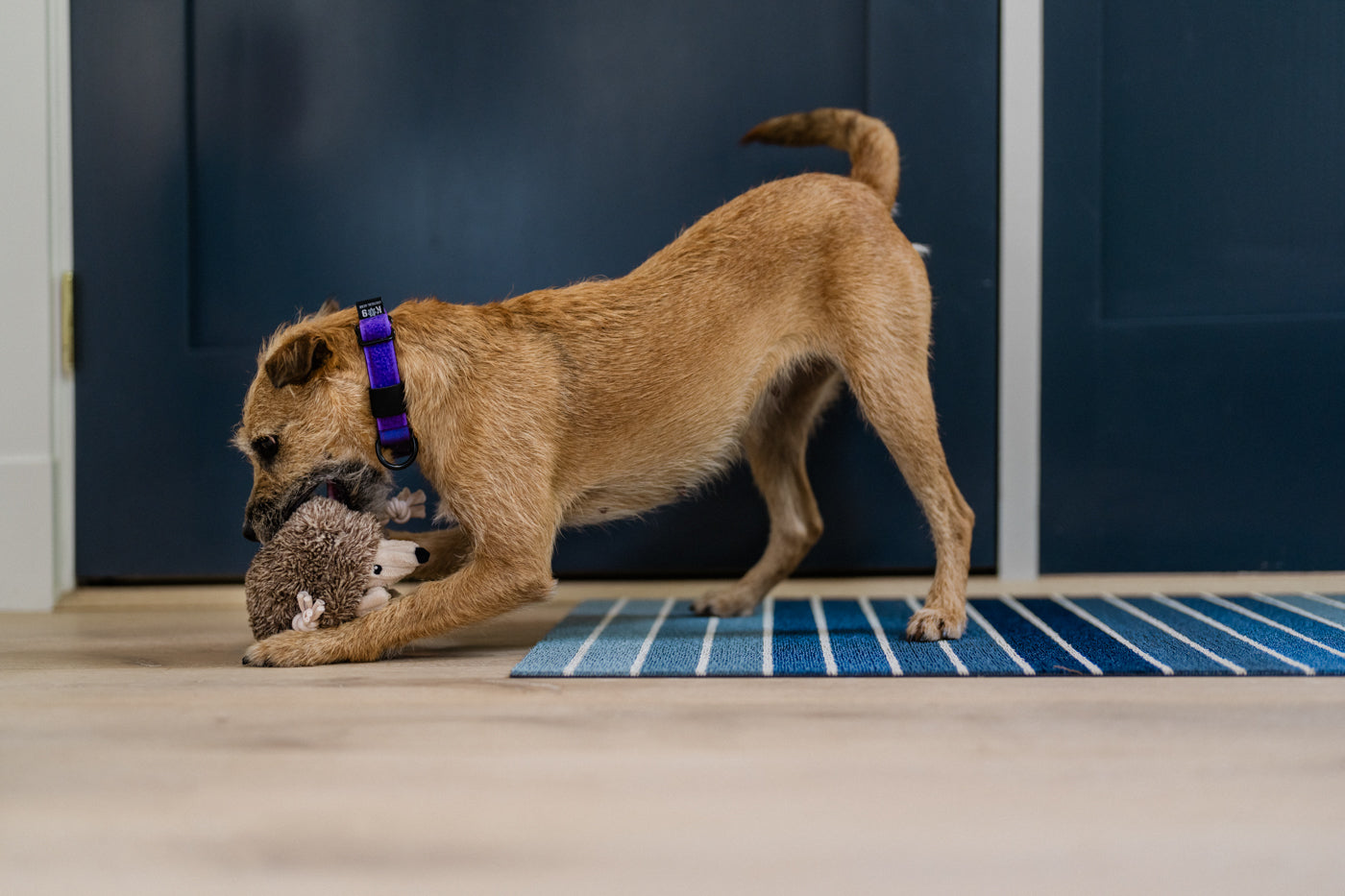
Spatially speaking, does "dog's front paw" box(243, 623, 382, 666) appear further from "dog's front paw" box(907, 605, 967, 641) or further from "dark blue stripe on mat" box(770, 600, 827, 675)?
"dog's front paw" box(907, 605, 967, 641)

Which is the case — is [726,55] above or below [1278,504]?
above

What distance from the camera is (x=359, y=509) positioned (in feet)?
5.58

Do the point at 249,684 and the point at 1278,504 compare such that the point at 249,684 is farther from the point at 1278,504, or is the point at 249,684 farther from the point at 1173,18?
the point at 1173,18

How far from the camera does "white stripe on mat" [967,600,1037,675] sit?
152 cm

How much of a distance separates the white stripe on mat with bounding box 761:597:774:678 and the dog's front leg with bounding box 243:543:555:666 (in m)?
0.40

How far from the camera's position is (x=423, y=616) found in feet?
5.22

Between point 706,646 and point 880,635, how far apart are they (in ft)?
1.12

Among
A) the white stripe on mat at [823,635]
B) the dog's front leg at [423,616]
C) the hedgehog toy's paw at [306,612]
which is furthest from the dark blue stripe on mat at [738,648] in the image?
the hedgehog toy's paw at [306,612]

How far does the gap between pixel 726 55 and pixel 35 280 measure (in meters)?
1.77

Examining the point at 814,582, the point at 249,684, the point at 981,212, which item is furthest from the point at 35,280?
the point at 981,212

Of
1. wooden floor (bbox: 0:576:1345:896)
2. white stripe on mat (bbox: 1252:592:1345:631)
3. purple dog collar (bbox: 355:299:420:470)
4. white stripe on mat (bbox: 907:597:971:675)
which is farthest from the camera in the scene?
white stripe on mat (bbox: 1252:592:1345:631)

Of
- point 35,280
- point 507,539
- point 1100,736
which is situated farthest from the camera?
point 35,280

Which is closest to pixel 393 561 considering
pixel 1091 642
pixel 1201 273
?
pixel 1091 642

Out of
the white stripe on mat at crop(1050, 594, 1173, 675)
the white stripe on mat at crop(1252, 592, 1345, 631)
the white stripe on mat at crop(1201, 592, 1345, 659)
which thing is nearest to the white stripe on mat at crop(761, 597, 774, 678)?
the white stripe on mat at crop(1050, 594, 1173, 675)
